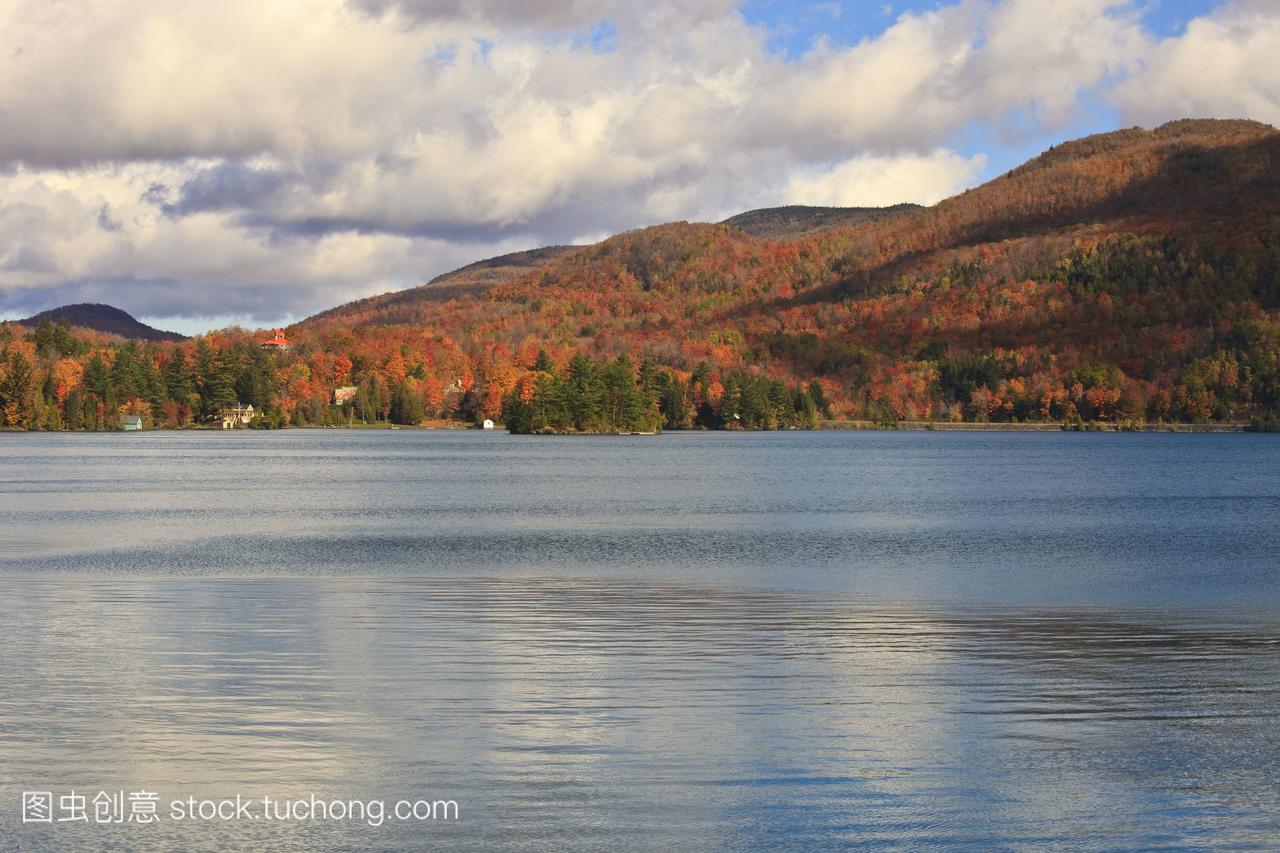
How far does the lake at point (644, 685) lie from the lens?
508 inches

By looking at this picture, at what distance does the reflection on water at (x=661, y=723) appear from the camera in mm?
12750

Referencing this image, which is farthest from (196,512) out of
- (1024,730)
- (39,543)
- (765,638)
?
(1024,730)

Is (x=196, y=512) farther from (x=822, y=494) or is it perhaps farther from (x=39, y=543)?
(x=822, y=494)

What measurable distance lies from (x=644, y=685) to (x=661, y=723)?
2.37m

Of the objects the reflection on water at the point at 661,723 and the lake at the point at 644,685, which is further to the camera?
the lake at the point at 644,685

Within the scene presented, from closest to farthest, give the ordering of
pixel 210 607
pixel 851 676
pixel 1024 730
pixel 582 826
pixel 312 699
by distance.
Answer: pixel 582 826
pixel 1024 730
pixel 312 699
pixel 851 676
pixel 210 607

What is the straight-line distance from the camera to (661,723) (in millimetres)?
16391

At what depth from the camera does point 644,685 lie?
61.5 ft

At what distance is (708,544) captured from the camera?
4416cm

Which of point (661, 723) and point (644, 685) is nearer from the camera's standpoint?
point (661, 723)

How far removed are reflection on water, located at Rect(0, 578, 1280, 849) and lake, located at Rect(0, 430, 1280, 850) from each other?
0.06 meters

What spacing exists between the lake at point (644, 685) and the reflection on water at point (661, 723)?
0.06 meters

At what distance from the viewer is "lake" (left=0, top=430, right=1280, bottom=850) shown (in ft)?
42.3

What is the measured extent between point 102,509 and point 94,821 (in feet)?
160
